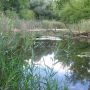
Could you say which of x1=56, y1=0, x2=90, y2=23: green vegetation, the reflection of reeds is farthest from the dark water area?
x1=56, y1=0, x2=90, y2=23: green vegetation

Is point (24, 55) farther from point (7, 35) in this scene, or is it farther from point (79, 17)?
point (79, 17)

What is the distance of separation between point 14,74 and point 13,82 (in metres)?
0.11

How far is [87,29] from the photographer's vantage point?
65.2ft

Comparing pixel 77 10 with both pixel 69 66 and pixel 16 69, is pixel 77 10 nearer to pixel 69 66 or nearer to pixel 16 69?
pixel 69 66

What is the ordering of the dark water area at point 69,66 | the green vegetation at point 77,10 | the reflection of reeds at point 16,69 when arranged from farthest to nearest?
the green vegetation at point 77,10, the dark water area at point 69,66, the reflection of reeds at point 16,69

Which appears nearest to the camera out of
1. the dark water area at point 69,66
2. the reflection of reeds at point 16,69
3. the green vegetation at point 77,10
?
the reflection of reeds at point 16,69

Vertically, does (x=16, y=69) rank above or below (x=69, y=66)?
above

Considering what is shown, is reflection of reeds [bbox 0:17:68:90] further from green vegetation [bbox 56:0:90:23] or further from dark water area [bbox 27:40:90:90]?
green vegetation [bbox 56:0:90:23]

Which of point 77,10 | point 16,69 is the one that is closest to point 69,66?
point 16,69

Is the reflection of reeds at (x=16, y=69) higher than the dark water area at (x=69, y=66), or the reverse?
the reflection of reeds at (x=16, y=69)

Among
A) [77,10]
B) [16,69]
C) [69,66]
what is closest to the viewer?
[16,69]

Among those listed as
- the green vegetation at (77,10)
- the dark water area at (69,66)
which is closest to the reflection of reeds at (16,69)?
the dark water area at (69,66)

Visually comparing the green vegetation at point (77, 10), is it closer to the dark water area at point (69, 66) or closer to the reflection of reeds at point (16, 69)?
the dark water area at point (69, 66)

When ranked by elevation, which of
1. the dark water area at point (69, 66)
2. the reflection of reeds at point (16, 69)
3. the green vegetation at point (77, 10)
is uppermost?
the reflection of reeds at point (16, 69)
